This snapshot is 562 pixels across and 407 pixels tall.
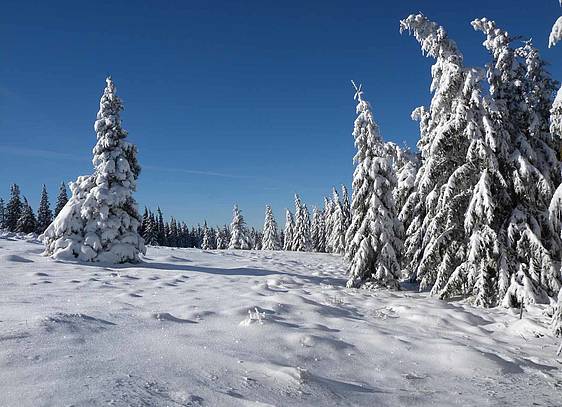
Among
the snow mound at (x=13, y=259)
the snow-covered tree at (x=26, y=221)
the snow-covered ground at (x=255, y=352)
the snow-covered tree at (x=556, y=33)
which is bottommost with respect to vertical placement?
the snow-covered ground at (x=255, y=352)

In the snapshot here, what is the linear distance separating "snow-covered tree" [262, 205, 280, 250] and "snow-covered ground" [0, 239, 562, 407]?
64.3 m

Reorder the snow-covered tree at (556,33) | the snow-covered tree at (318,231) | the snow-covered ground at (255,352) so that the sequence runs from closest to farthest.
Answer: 1. the snow-covered ground at (255,352)
2. the snow-covered tree at (556,33)
3. the snow-covered tree at (318,231)

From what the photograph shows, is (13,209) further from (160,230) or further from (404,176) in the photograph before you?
(404,176)

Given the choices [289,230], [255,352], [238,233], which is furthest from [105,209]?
[289,230]

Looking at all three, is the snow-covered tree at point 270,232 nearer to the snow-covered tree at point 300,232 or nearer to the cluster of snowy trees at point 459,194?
the snow-covered tree at point 300,232

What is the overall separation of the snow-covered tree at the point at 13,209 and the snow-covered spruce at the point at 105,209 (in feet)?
199

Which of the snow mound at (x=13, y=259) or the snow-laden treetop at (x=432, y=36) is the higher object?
the snow-laden treetop at (x=432, y=36)

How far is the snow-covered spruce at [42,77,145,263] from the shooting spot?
65.4 feet

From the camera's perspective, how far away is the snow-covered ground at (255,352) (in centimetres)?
493

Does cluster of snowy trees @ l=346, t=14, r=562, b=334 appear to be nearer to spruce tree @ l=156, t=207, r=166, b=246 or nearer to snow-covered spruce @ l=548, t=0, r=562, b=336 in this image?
snow-covered spruce @ l=548, t=0, r=562, b=336

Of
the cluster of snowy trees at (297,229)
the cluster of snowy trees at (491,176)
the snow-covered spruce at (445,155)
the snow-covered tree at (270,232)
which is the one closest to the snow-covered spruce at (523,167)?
the cluster of snowy trees at (491,176)

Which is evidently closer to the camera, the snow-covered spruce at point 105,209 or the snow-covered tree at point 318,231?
the snow-covered spruce at point 105,209

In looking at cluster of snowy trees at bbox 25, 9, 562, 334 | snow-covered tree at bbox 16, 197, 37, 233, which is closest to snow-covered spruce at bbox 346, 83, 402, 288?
cluster of snowy trees at bbox 25, 9, 562, 334

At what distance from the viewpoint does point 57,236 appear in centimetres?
2039
